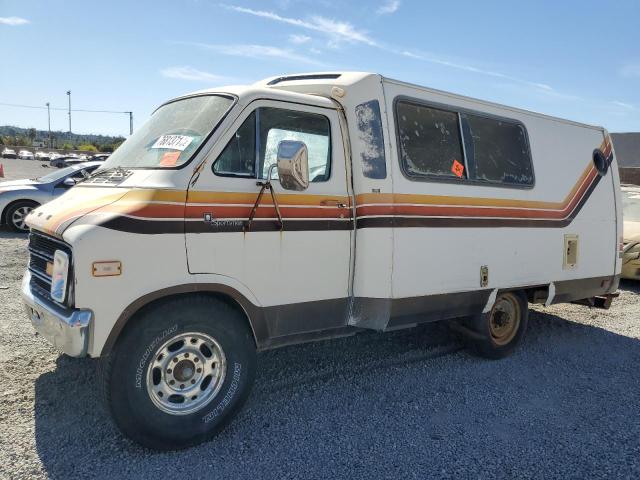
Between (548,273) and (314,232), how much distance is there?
3075mm

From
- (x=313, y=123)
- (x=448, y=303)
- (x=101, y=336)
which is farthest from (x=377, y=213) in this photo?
(x=101, y=336)

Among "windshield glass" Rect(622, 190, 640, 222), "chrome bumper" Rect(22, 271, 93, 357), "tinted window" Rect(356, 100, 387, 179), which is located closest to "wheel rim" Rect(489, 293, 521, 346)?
"tinted window" Rect(356, 100, 387, 179)

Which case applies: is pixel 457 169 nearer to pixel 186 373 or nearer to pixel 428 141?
pixel 428 141

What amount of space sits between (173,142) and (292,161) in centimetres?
97

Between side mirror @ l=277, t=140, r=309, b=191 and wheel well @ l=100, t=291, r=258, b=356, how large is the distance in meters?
0.94

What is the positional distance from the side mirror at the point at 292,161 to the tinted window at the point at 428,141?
45.1 inches

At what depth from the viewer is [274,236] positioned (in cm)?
399

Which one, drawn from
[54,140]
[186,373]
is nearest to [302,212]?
[186,373]

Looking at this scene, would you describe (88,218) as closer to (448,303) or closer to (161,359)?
(161,359)

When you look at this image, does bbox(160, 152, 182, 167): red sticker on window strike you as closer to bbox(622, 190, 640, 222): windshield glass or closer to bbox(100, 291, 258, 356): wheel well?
bbox(100, 291, 258, 356): wheel well

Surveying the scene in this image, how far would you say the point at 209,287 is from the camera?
12.2 feet

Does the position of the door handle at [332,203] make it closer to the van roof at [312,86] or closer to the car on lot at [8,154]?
the van roof at [312,86]

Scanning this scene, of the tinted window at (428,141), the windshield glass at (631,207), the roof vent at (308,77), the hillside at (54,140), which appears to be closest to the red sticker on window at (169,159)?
the roof vent at (308,77)

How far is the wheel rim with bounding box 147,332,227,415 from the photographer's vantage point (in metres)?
3.64
